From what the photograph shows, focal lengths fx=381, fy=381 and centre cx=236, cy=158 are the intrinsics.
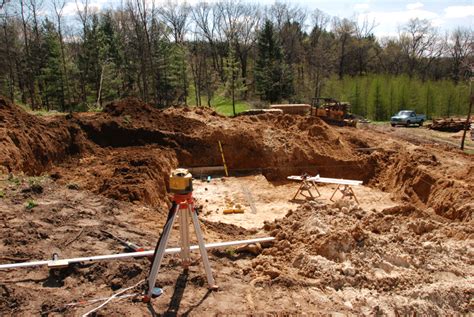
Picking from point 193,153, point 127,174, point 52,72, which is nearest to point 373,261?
point 127,174

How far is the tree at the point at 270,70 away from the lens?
38.3 metres

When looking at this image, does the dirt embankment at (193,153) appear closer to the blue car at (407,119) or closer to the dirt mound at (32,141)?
the dirt mound at (32,141)

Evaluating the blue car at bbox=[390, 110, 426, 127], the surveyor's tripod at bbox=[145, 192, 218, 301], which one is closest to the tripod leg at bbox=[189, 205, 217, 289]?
the surveyor's tripod at bbox=[145, 192, 218, 301]

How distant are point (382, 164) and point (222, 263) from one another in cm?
1262

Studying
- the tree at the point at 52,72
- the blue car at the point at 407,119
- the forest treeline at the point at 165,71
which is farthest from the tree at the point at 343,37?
the tree at the point at 52,72

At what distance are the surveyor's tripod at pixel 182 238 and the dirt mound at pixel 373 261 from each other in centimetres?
101

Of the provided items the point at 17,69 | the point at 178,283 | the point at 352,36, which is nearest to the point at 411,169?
the point at 178,283

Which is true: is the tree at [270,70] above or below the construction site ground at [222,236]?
above

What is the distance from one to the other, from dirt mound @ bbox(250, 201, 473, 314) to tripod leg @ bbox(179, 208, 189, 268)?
1.00 m

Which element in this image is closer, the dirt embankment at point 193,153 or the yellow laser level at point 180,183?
the yellow laser level at point 180,183

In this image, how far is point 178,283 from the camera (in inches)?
195

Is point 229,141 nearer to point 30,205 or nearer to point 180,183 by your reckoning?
point 30,205

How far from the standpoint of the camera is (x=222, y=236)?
25.1 feet

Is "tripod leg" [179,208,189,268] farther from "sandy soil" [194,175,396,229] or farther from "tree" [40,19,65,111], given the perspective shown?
"tree" [40,19,65,111]
